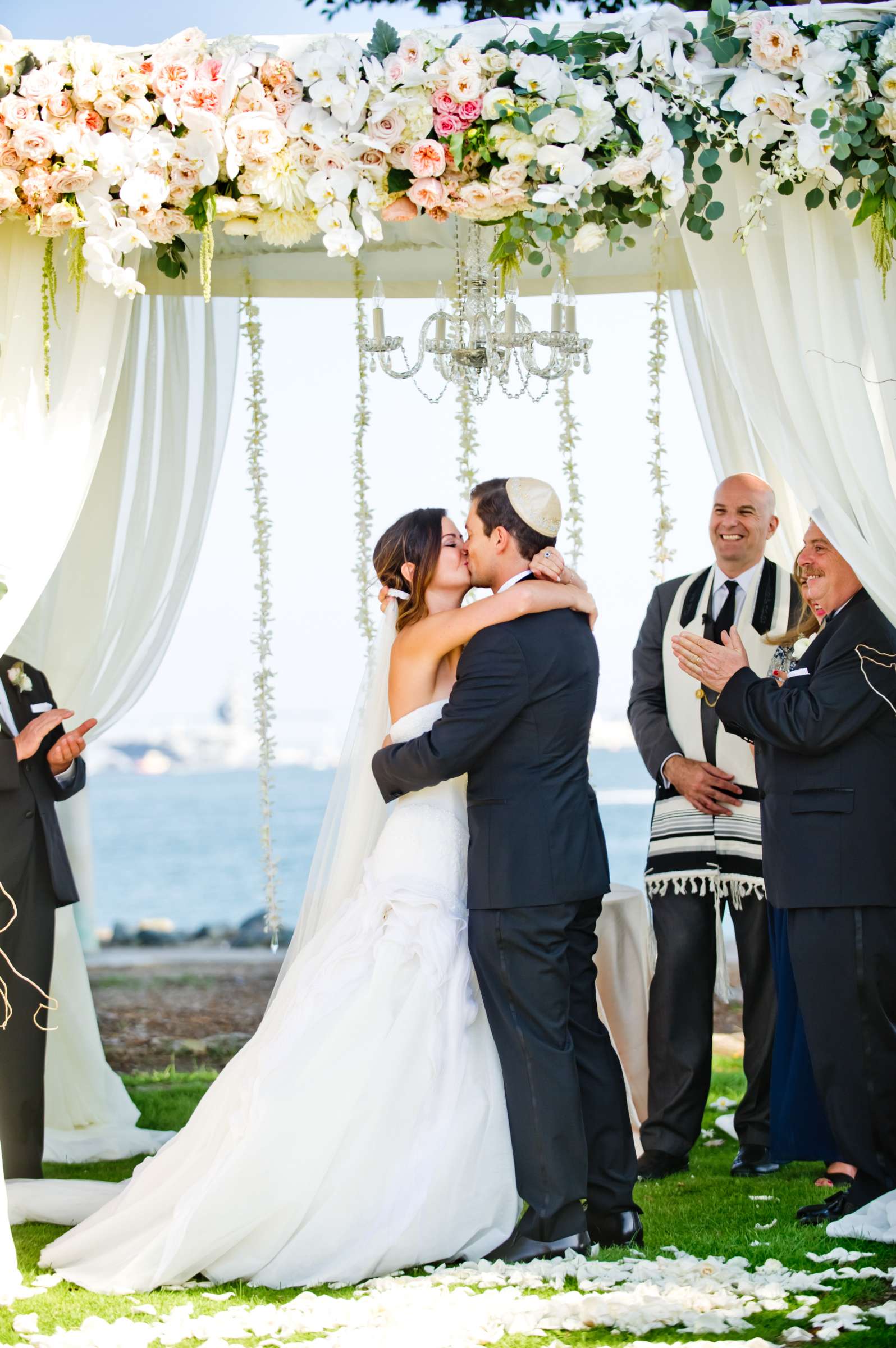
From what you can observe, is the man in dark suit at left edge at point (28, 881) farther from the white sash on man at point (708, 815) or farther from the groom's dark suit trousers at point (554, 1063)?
the white sash on man at point (708, 815)

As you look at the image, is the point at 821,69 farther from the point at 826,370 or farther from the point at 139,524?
the point at 139,524

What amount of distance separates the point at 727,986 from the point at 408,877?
1456 millimetres

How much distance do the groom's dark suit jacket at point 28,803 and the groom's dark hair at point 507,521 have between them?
1615 millimetres

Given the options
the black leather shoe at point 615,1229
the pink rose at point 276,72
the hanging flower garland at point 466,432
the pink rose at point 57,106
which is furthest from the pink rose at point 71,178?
the black leather shoe at point 615,1229

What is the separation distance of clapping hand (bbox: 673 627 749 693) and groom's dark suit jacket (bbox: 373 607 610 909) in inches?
15.6

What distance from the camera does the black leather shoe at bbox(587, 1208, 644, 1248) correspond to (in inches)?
136

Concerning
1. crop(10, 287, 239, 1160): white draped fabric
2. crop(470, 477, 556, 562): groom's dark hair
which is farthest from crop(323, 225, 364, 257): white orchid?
Answer: crop(10, 287, 239, 1160): white draped fabric

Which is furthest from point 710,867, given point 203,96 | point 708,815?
point 203,96

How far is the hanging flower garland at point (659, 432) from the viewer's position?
15.8 feet

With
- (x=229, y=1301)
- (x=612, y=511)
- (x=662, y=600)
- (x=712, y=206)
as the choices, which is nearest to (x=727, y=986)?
(x=662, y=600)

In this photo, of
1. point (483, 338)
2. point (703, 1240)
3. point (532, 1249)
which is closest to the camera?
point (532, 1249)

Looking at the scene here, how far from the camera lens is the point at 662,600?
4715 millimetres

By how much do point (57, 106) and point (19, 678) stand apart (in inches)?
69.2

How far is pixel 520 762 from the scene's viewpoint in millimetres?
3402
